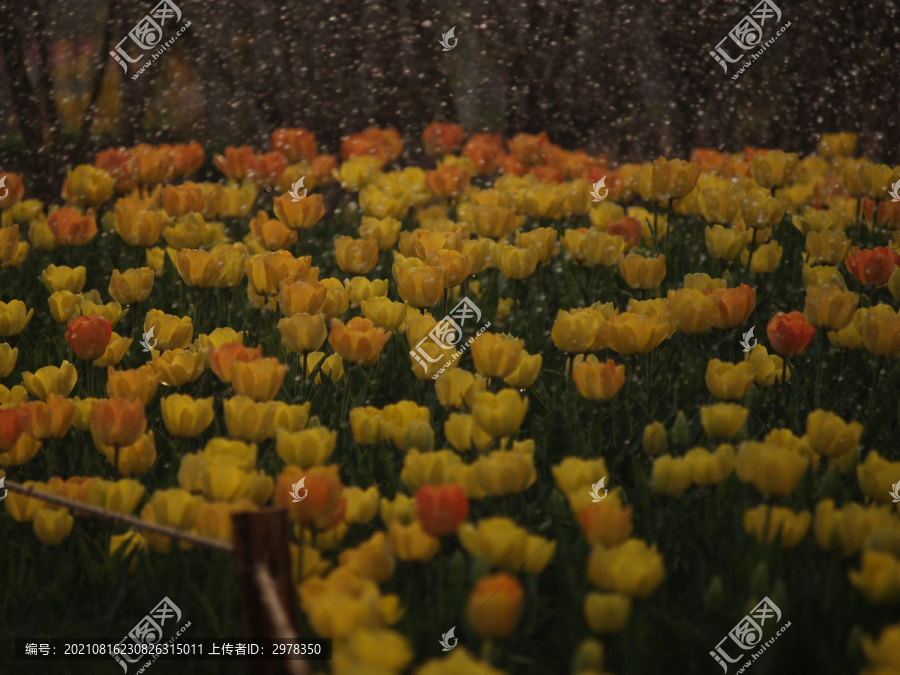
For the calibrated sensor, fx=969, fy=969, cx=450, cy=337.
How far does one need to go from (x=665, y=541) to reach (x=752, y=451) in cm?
→ 26

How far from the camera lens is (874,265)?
2.19 metres

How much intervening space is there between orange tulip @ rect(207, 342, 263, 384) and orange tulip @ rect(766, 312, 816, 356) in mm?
970

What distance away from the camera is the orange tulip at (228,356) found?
1.70m

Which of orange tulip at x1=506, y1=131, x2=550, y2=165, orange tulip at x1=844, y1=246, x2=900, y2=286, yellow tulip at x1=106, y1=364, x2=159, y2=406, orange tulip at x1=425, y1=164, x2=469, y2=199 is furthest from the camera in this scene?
orange tulip at x1=506, y1=131, x2=550, y2=165

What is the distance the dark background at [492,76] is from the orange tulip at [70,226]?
6.41 ft

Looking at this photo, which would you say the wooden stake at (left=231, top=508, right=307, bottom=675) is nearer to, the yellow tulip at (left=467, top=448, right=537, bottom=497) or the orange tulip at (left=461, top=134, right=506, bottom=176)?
the yellow tulip at (left=467, top=448, right=537, bottom=497)

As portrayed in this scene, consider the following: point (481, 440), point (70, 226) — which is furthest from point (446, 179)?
point (481, 440)

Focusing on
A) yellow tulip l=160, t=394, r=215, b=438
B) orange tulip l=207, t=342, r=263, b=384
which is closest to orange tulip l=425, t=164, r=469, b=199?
orange tulip l=207, t=342, r=263, b=384

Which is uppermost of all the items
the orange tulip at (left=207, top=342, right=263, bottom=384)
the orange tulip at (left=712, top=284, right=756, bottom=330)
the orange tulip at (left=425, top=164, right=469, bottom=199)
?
the orange tulip at (left=207, top=342, right=263, bottom=384)

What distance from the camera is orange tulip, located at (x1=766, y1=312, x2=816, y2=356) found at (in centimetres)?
185

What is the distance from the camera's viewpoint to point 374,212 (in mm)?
3057

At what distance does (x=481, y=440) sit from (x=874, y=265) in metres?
1.17

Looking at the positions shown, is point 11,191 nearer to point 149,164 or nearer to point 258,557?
point 149,164

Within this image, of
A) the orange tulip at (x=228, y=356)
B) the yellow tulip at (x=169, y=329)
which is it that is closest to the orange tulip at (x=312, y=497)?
the orange tulip at (x=228, y=356)
